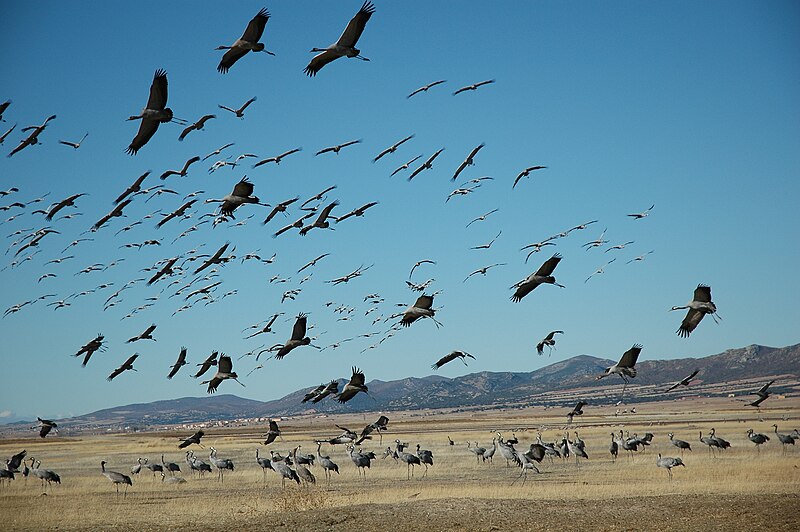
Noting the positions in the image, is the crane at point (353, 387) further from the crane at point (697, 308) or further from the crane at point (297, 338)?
the crane at point (697, 308)

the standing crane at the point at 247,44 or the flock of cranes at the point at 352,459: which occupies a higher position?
the standing crane at the point at 247,44

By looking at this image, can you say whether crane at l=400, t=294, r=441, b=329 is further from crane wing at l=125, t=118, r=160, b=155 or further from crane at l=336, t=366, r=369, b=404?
crane wing at l=125, t=118, r=160, b=155

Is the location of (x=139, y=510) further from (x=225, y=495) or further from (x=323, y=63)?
(x=323, y=63)

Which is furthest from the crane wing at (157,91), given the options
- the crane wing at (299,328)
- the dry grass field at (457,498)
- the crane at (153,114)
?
the dry grass field at (457,498)

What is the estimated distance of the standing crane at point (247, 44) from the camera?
58.4ft

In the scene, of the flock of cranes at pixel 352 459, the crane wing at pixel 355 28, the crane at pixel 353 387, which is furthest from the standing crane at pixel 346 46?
the flock of cranes at pixel 352 459

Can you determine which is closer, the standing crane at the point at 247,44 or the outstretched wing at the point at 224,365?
the standing crane at the point at 247,44

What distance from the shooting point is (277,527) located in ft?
70.7

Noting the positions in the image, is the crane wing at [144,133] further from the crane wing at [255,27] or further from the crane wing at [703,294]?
the crane wing at [703,294]

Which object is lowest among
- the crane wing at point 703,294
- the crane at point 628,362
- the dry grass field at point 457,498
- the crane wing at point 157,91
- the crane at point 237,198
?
the dry grass field at point 457,498

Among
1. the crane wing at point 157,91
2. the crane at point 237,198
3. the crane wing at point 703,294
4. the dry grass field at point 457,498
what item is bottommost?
the dry grass field at point 457,498

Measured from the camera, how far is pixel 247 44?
711 inches

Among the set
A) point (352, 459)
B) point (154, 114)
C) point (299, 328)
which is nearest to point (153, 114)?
point (154, 114)

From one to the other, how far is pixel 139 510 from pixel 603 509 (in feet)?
53.5
